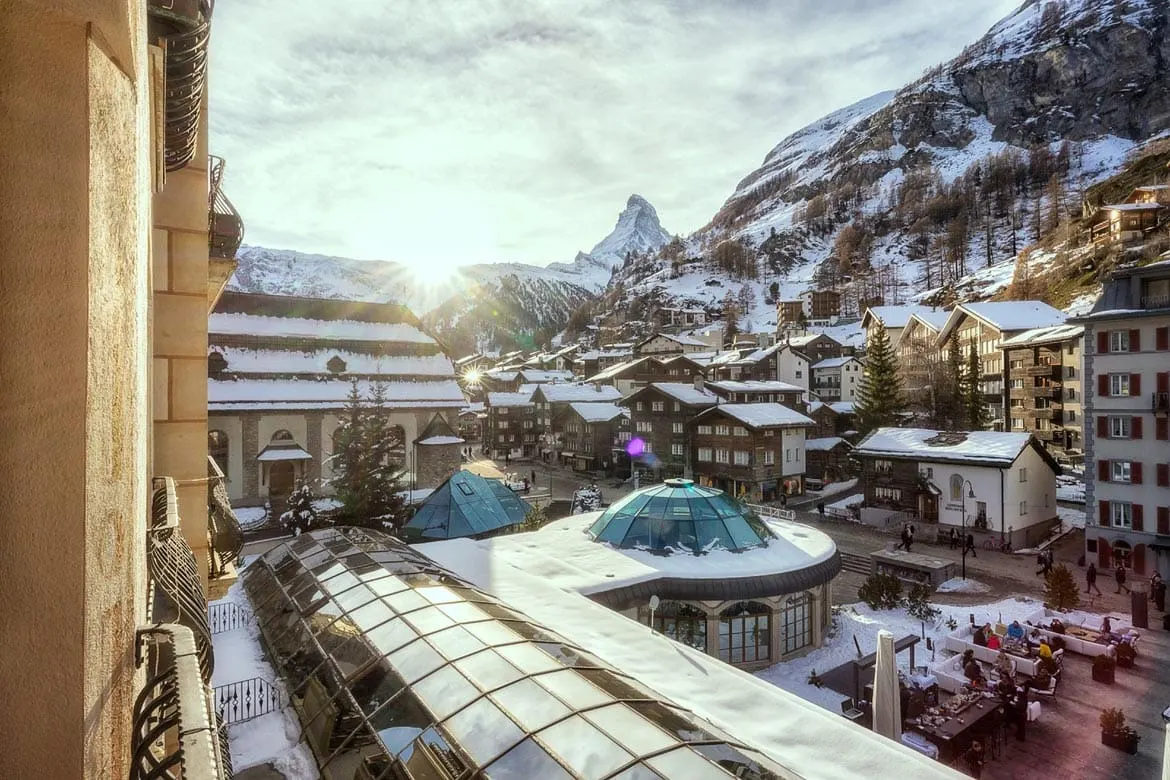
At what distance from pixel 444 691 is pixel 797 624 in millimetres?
15632

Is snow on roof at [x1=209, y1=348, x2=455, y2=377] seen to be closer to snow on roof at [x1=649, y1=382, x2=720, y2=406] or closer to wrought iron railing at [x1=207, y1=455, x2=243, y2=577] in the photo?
snow on roof at [x1=649, y1=382, x2=720, y2=406]

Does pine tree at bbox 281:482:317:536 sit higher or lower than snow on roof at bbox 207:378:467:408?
lower

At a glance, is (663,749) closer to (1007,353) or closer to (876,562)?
(876,562)

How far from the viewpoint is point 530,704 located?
798 centimetres

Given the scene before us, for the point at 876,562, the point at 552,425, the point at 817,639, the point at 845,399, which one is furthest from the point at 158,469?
the point at 845,399

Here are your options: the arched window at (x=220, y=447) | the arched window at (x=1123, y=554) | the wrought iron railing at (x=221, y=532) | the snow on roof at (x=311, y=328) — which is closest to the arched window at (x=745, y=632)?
the wrought iron railing at (x=221, y=532)

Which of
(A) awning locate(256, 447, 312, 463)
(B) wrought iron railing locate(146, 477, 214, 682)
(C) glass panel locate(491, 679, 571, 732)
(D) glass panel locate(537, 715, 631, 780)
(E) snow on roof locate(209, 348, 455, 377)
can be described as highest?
(E) snow on roof locate(209, 348, 455, 377)

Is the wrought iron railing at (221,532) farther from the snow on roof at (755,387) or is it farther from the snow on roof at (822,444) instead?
the snow on roof at (822,444)

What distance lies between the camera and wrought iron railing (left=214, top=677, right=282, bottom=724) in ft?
37.1

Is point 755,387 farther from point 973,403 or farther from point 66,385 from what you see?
point 66,385

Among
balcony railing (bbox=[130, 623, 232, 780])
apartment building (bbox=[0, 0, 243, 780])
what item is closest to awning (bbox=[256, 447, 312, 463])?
balcony railing (bbox=[130, 623, 232, 780])

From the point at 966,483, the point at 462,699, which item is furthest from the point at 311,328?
the point at 966,483

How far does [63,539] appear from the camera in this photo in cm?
Answer: 142

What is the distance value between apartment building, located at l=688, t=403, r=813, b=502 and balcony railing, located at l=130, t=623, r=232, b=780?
4645 centimetres
